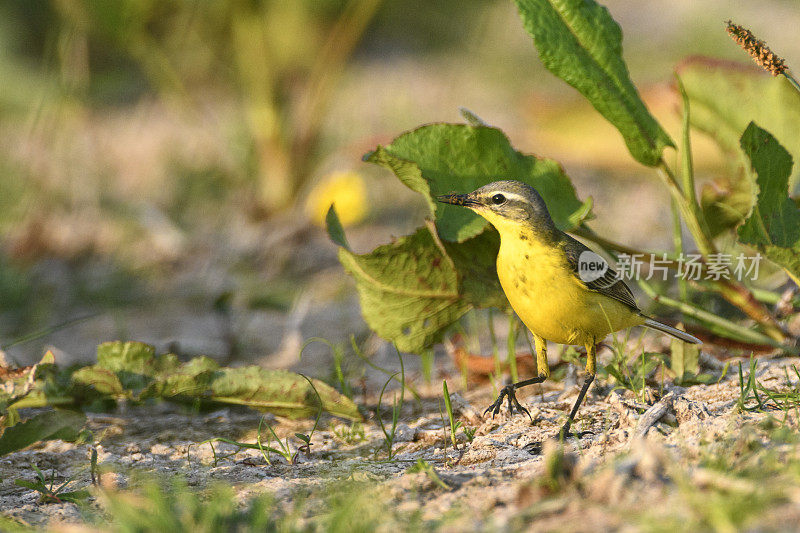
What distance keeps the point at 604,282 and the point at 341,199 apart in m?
2.90

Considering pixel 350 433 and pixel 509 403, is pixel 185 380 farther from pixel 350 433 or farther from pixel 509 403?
pixel 509 403

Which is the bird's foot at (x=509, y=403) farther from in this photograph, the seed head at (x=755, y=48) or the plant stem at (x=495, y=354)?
the seed head at (x=755, y=48)

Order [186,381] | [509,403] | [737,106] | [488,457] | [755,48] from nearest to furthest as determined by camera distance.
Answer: [488,457]
[755,48]
[509,403]
[186,381]
[737,106]

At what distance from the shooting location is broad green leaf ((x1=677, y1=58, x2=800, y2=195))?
3199 mm

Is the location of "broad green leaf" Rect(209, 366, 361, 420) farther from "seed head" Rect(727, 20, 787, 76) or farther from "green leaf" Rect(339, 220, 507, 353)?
"seed head" Rect(727, 20, 787, 76)

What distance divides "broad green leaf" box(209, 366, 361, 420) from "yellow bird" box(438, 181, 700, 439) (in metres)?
0.60

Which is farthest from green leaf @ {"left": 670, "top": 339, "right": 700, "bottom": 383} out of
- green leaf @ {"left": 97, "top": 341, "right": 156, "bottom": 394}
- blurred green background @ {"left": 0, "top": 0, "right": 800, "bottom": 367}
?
green leaf @ {"left": 97, "top": 341, "right": 156, "bottom": 394}

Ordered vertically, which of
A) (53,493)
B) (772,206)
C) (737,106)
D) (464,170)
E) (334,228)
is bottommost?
(53,493)

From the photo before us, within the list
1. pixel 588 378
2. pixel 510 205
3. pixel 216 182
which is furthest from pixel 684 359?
pixel 216 182

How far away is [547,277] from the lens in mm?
2559

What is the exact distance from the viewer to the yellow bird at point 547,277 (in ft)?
8.38

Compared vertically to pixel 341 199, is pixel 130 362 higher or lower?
lower

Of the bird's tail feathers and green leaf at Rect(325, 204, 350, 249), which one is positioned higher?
green leaf at Rect(325, 204, 350, 249)

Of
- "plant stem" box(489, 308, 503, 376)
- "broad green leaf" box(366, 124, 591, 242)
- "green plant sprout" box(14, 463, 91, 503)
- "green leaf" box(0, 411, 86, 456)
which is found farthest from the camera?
"plant stem" box(489, 308, 503, 376)
